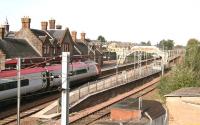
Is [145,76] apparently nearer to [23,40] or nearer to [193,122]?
[23,40]

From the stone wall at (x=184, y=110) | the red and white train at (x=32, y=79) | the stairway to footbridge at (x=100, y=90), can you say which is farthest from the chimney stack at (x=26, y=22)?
the stone wall at (x=184, y=110)

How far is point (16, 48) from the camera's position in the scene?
5281 centimetres

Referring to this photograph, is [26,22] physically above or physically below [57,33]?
above

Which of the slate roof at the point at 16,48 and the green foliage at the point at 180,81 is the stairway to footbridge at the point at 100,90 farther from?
the slate roof at the point at 16,48

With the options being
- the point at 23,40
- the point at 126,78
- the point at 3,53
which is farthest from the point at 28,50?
the point at 126,78

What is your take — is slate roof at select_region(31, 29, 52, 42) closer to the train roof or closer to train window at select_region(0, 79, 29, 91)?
the train roof

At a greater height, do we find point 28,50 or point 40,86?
point 28,50

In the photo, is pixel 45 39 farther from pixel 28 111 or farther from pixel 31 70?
pixel 28 111

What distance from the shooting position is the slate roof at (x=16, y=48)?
50.7 meters

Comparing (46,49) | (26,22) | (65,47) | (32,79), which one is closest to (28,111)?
(32,79)

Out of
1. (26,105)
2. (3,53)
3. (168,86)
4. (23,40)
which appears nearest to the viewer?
(26,105)

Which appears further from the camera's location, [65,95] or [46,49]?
[46,49]

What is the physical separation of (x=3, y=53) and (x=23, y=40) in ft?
29.8

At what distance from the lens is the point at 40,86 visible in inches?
1437
